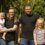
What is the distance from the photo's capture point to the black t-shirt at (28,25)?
23.5ft

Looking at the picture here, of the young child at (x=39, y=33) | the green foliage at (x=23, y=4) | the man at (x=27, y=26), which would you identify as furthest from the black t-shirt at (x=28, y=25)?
the green foliage at (x=23, y=4)

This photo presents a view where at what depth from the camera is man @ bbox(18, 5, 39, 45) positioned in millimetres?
7152

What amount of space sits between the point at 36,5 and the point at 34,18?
4.31m

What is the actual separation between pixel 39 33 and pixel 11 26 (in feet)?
2.45

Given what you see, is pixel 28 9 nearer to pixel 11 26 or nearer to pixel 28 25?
pixel 28 25

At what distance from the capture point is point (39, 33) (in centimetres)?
734

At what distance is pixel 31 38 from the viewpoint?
7.21 meters

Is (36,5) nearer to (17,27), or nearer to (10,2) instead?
(10,2)

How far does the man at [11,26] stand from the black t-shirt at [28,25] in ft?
0.74

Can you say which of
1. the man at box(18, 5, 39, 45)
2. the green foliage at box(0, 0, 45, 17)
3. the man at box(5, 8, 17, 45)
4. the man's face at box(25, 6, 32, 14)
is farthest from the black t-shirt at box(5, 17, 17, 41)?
the green foliage at box(0, 0, 45, 17)

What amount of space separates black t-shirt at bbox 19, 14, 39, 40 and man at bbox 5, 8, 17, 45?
0.22 metres

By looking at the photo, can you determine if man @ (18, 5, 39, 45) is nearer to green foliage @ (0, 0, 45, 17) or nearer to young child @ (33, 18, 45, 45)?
young child @ (33, 18, 45, 45)

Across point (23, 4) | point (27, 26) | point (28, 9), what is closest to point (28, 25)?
point (27, 26)

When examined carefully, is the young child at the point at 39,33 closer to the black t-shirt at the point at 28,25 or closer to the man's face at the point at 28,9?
the black t-shirt at the point at 28,25
